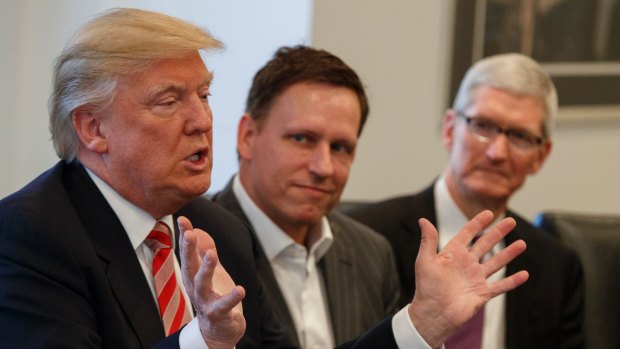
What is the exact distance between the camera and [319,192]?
326 cm

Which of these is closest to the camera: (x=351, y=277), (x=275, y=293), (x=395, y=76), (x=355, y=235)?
(x=275, y=293)

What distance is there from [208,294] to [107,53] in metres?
0.56

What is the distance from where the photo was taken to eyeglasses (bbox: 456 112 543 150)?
405cm

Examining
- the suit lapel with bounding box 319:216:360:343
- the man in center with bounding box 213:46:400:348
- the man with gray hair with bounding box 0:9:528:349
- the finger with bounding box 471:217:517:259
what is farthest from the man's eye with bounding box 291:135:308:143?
the finger with bounding box 471:217:517:259

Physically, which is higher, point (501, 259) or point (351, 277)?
point (501, 259)

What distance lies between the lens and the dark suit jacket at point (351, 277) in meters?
3.26

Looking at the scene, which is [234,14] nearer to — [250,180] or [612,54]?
[250,180]

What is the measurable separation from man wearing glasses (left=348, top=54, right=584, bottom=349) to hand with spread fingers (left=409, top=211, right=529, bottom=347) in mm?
1393

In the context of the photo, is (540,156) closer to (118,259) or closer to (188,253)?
(118,259)

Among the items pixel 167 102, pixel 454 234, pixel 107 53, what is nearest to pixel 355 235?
pixel 454 234

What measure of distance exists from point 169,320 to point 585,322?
7.00 ft

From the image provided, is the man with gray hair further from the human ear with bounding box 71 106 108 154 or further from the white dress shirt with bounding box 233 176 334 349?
the white dress shirt with bounding box 233 176 334 349

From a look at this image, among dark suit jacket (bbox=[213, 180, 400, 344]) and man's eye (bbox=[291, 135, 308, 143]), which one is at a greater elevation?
man's eye (bbox=[291, 135, 308, 143])

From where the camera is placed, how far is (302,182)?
10.7 feet
